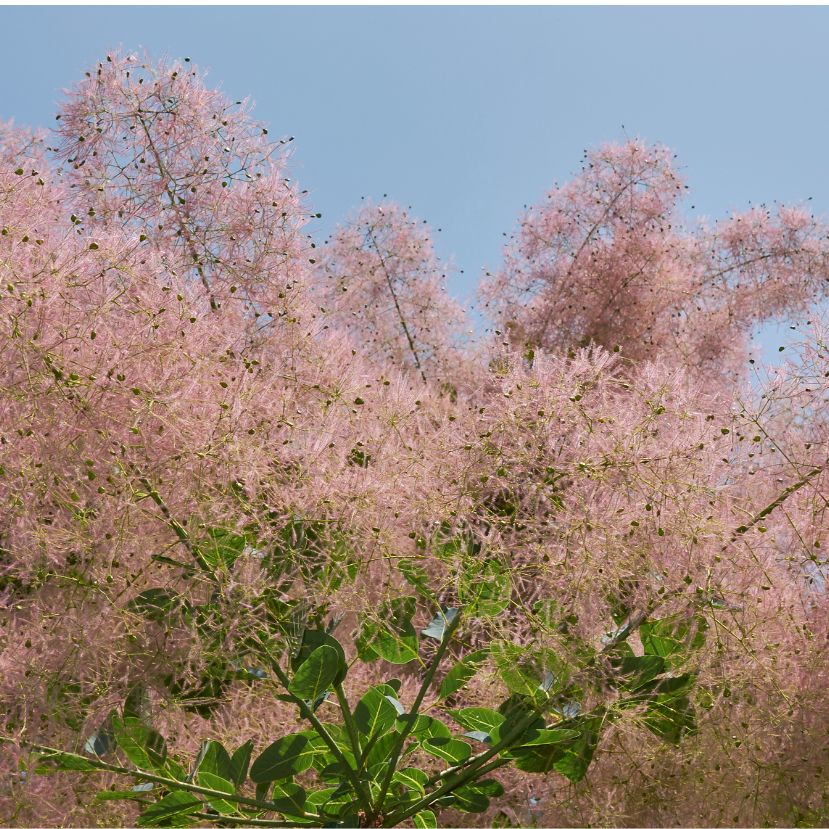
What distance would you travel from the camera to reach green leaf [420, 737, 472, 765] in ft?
5.30

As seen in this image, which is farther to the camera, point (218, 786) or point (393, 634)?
point (393, 634)

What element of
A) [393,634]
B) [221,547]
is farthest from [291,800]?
[221,547]

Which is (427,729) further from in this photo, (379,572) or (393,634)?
(379,572)

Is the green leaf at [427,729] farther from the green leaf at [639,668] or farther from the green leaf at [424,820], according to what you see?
the green leaf at [639,668]

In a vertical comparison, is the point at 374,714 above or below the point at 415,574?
below

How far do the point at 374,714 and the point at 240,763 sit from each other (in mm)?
238

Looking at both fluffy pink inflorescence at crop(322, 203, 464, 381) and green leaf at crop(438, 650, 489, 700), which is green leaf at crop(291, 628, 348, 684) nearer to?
green leaf at crop(438, 650, 489, 700)

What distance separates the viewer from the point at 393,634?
1680 mm

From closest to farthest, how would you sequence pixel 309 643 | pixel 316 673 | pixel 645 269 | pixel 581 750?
pixel 316 673
pixel 309 643
pixel 581 750
pixel 645 269

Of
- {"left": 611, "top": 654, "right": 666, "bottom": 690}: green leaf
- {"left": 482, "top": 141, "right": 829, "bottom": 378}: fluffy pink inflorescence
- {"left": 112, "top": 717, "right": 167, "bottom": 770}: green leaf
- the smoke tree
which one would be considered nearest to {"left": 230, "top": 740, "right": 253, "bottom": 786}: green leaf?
the smoke tree

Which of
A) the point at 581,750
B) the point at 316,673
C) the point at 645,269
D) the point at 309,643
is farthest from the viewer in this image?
the point at 645,269

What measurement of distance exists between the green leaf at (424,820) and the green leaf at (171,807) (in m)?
0.36

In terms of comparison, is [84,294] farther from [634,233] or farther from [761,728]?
[634,233]

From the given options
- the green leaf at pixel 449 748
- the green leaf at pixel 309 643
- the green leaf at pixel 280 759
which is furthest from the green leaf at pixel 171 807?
the green leaf at pixel 449 748
